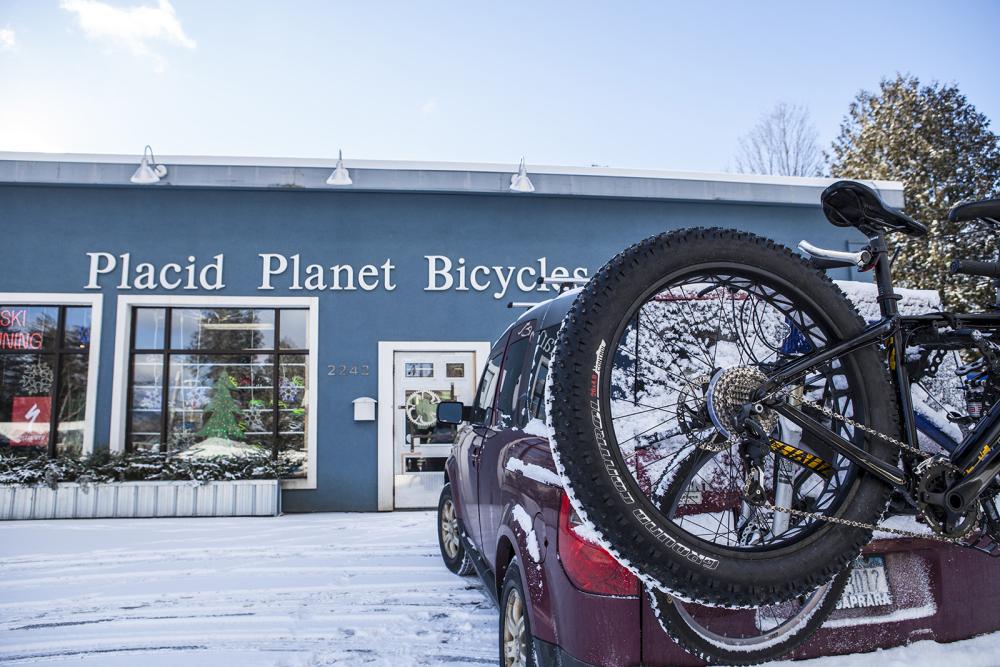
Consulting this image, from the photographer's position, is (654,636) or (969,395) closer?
(654,636)

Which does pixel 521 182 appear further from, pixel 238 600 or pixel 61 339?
pixel 61 339

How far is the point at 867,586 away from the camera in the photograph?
6.72 feet

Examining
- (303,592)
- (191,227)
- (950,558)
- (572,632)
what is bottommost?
(303,592)

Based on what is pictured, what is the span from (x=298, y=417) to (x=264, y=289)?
6.16 feet

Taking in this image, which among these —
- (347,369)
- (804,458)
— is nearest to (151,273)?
(347,369)

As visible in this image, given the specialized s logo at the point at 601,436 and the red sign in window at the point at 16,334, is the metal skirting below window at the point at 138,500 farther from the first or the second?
the specialized s logo at the point at 601,436

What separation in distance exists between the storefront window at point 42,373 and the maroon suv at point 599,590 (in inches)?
336

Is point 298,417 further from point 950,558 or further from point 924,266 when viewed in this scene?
point 924,266

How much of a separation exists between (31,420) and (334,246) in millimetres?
4816

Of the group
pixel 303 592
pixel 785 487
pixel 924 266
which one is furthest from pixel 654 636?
pixel 924 266

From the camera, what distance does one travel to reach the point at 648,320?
8.05ft

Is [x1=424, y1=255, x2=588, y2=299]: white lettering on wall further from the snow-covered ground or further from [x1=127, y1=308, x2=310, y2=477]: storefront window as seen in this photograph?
the snow-covered ground

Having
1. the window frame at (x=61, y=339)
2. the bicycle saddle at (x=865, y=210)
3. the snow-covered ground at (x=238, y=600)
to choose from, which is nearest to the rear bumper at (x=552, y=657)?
the snow-covered ground at (x=238, y=600)

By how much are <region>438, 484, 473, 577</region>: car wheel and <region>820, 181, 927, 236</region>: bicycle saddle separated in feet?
10.8
